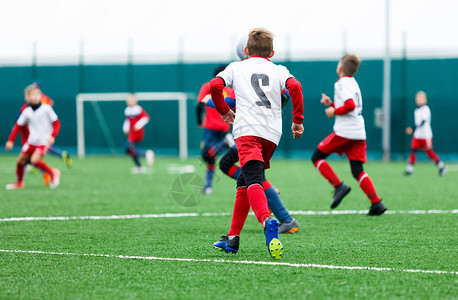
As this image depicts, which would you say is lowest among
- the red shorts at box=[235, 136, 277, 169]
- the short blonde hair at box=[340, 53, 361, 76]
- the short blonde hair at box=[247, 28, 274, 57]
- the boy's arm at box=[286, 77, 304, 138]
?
the red shorts at box=[235, 136, 277, 169]

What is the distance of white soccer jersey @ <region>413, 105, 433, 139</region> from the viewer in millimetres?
15703

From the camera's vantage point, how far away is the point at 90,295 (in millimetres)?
4211

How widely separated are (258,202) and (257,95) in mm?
874

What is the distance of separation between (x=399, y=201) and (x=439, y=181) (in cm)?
399

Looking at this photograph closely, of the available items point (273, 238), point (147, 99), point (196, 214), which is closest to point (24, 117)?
point (196, 214)

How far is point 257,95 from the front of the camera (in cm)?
556

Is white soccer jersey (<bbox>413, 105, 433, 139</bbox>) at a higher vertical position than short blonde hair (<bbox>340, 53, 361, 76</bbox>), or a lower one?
lower

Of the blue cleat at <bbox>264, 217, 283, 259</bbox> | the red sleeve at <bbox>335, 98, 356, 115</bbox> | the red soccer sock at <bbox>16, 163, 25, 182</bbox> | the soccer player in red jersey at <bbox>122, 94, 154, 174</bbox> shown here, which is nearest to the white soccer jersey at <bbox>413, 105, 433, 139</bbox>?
the soccer player in red jersey at <bbox>122, 94, 154, 174</bbox>

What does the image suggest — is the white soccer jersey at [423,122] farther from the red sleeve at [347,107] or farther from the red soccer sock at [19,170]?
the red soccer sock at [19,170]

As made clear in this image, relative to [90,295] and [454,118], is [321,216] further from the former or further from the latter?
[454,118]

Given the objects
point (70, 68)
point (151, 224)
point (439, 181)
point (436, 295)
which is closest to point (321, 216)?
point (151, 224)

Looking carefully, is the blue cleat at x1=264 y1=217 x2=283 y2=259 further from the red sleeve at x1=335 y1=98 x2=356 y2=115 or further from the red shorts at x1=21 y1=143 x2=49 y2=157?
the red shorts at x1=21 y1=143 x2=49 y2=157

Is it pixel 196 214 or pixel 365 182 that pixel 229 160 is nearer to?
pixel 196 214

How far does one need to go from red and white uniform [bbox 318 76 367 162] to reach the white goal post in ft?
50.1
